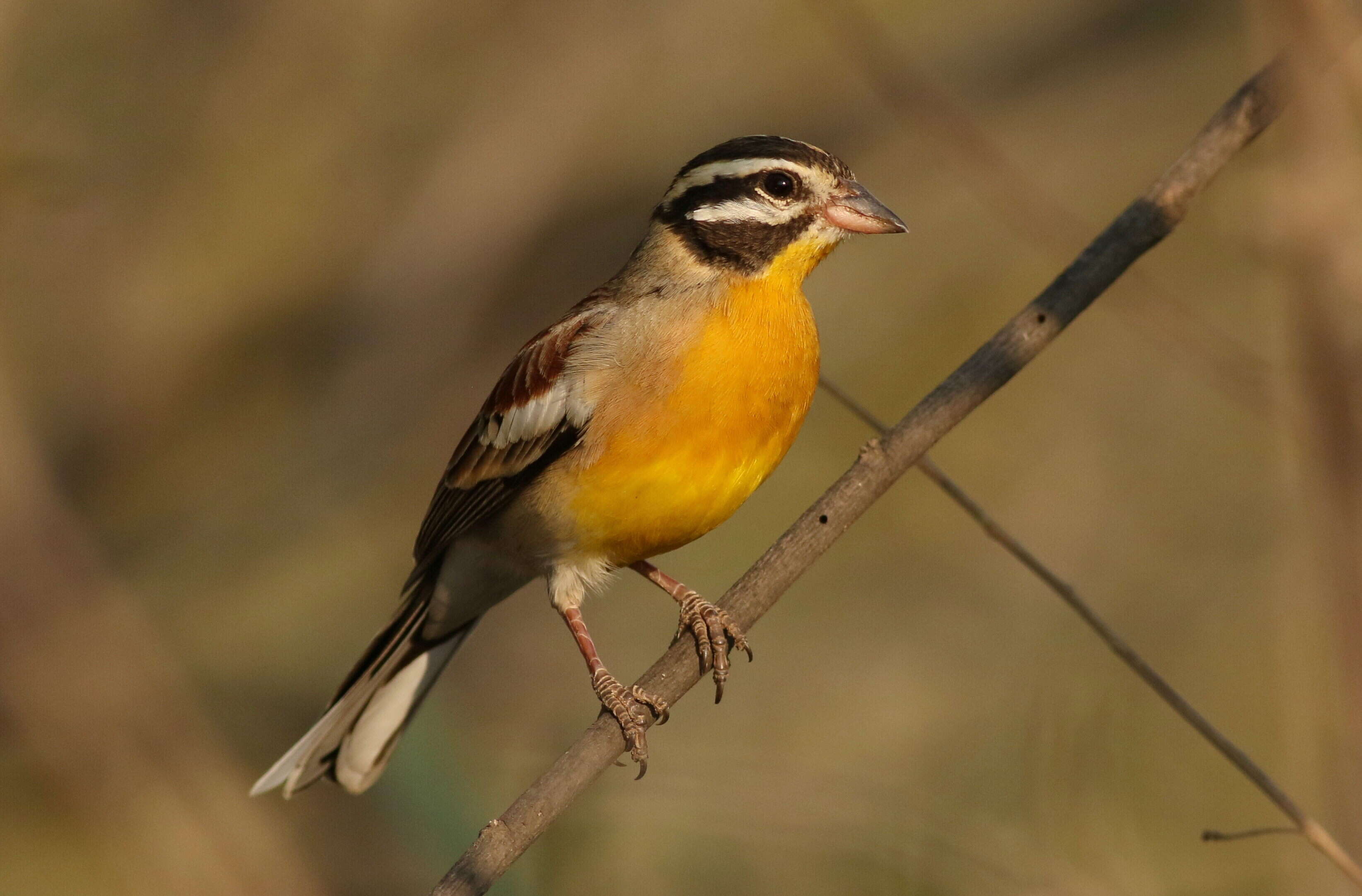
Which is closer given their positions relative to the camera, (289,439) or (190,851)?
(190,851)

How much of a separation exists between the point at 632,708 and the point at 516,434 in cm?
134

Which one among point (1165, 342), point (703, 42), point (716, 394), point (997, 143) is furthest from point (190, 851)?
point (997, 143)

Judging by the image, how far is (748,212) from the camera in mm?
5066

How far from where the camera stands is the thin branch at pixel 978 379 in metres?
3.79

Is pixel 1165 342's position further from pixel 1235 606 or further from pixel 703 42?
pixel 703 42

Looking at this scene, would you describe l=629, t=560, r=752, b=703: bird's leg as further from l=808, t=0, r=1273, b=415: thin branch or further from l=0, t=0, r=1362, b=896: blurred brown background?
l=0, t=0, r=1362, b=896: blurred brown background

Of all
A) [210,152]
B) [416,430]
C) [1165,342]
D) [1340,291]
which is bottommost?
[416,430]

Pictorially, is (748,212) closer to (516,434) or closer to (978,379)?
(516,434)

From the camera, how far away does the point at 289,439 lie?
9992 mm

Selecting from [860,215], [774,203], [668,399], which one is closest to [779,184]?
[774,203]

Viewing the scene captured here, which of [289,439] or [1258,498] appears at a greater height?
[1258,498]

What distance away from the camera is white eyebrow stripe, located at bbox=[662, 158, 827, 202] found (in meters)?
5.00

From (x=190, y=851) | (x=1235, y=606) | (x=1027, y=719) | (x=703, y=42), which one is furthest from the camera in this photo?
(x=703, y=42)

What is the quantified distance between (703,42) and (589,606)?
4.27m
